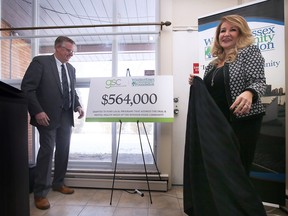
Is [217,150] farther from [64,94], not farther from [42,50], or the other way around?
[42,50]

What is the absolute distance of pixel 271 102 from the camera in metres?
1.88

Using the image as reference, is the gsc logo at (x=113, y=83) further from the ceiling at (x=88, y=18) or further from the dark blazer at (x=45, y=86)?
the ceiling at (x=88, y=18)

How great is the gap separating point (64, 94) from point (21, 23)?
1.49m

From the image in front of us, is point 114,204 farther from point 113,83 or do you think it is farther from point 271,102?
point 271,102

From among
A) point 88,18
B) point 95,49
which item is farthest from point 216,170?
point 88,18

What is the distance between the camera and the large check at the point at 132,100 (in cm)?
213

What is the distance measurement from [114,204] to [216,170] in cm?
134

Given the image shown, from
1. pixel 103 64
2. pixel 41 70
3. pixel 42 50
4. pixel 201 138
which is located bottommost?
pixel 201 138

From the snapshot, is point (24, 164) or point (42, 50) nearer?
point (24, 164)

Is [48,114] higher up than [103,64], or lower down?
lower down

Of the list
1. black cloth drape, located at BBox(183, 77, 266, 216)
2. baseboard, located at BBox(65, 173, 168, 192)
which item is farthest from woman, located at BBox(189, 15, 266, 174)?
baseboard, located at BBox(65, 173, 168, 192)

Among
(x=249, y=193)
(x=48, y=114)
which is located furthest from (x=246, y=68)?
(x=48, y=114)

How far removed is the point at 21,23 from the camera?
114 inches

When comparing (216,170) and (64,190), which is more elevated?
(216,170)
